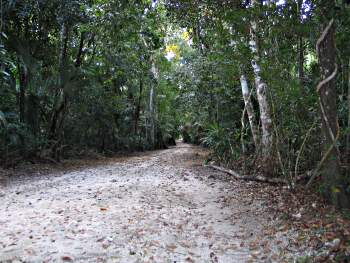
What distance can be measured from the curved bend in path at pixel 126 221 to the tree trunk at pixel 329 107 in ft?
4.15

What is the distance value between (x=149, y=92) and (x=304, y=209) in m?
21.8

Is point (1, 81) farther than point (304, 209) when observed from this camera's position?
Yes

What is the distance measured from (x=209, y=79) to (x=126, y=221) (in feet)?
35.3

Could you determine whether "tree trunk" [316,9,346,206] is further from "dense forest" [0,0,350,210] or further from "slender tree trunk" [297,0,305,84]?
"slender tree trunk" [297,0,305,84]

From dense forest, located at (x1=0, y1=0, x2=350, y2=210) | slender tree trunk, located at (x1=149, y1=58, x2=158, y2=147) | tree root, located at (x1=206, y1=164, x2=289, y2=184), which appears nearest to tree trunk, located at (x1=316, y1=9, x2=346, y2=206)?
dense forest, located at (x1=0, y1=0, x2=350, y2=210)

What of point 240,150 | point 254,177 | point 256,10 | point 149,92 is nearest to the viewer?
point 256,10

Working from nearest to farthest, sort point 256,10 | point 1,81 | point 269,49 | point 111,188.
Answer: point 256,10, point 269,49, point 111,188, point 1,81

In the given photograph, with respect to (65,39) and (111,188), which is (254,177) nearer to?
(111,188)

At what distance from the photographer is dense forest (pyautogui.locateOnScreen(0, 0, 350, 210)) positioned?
18.7ft

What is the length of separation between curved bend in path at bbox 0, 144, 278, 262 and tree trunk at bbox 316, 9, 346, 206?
127 cm

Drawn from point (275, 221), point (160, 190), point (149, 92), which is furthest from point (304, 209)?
point (149, 92)

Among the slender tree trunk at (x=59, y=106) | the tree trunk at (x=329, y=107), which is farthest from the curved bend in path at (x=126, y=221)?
the slender tree trunk at (x=59, y=106)

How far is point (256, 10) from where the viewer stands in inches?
228

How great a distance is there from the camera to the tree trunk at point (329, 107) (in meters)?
5.40
